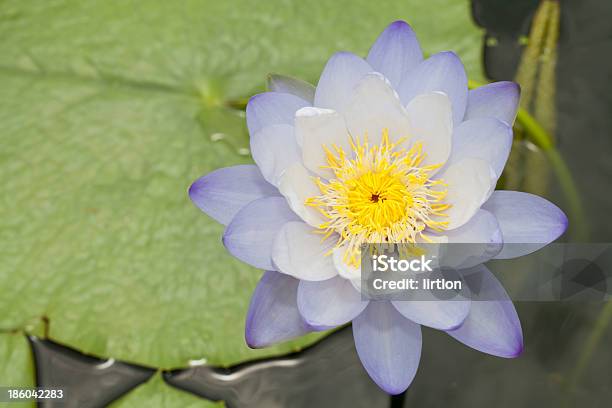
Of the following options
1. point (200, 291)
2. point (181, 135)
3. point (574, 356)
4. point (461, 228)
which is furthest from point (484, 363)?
point (181, 135)

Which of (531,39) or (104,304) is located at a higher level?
(531,39)

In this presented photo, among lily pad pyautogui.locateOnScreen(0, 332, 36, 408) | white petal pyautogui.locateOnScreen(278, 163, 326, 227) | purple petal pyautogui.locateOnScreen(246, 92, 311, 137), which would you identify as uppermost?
purple petal pyautogui.locateOnScreen(246, 92, 311, 137)

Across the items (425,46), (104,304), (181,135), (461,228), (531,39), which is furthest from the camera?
(531,39)

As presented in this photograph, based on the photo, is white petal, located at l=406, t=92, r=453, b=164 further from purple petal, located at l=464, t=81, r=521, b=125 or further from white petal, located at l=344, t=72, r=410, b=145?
purple petal, located at l=464, t=81, r=521, b=125

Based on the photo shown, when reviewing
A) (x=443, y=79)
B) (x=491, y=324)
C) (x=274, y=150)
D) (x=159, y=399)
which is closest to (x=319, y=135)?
(x=274, y=150)

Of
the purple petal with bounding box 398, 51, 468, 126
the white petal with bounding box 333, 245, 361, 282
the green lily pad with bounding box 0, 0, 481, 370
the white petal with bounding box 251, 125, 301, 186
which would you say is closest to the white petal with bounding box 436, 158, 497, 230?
the purple petal with bounding box 398, 51, 468, 126

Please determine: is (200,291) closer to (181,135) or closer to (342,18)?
(181,135)

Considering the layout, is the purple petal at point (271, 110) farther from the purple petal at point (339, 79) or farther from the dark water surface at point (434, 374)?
the dark water surface at point (434, 374)
